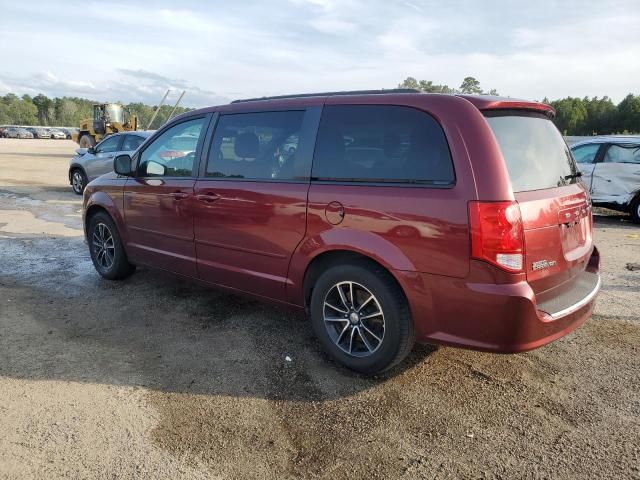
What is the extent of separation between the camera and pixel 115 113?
91.9 feet

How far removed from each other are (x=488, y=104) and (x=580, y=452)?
2.03 m

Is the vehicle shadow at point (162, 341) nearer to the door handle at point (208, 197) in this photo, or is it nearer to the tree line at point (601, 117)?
the door handle at point (208, 197)

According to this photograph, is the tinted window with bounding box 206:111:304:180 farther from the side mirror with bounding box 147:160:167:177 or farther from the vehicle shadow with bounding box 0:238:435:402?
the vehicle shadow with bounding box 0:238:435:402

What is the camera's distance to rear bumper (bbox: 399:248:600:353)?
2.80 meters

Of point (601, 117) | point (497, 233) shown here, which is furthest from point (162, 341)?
point (601, 117)

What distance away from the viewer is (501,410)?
3.04 metres

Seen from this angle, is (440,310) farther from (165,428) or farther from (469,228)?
(165,428)

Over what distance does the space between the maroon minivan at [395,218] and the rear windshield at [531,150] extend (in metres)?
0.01

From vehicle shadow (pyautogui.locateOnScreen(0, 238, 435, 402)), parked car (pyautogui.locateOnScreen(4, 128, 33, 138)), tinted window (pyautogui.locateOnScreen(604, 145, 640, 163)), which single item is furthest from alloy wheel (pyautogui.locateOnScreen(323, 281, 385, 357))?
parked car (pyautogui.locateOnScreen(4, 128, 33, 138))

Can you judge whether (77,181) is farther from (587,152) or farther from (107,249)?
(587,152)

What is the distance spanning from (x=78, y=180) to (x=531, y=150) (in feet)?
41.1

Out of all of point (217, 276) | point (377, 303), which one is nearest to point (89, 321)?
point (217, 276)

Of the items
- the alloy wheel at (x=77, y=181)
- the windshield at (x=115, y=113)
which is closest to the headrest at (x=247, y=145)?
the alloy wheel at (x=77, y=181)

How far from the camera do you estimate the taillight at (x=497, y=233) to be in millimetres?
2764
